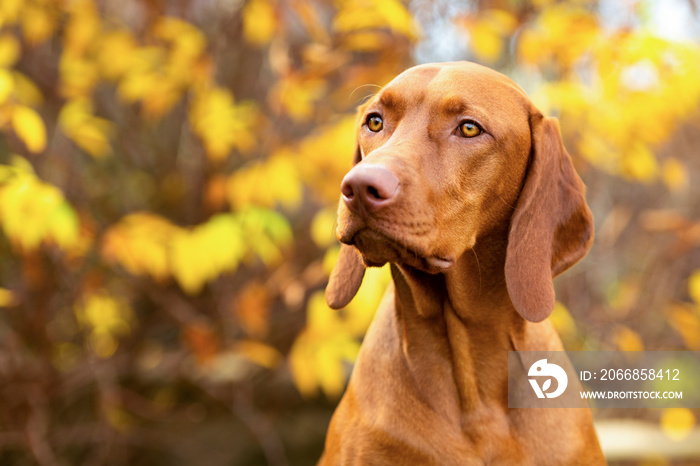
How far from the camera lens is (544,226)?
230 centimetres

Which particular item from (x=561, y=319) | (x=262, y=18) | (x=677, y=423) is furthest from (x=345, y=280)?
(x=677, y=423)

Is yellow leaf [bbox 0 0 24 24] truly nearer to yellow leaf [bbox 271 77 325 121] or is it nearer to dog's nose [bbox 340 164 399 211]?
yellow leaf [bbox 271 77 325 121]

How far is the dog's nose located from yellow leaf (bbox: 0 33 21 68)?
2.26 m

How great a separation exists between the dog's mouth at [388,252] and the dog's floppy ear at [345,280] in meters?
0.35

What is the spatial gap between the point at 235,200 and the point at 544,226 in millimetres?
1949

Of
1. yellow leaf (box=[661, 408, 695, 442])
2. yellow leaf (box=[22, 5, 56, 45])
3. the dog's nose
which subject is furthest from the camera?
yellow leaf (box=[661, 408, 695, 442])

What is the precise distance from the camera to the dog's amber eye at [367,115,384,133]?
237cm

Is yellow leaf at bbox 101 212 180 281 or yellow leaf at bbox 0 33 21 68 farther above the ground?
yellow leaf at bbox 0 33 21 68

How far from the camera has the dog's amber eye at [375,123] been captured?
2.37 meters

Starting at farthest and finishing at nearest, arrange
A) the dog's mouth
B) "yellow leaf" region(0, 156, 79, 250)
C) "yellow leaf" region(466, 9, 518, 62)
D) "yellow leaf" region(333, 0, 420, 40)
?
"yellow leaf" region(466, 9, 518, 62) → "yellow leaf" region(333, 0, 420, 40) → "yellow leaf" region(0, 156, 79, 250) → the dog's mouth

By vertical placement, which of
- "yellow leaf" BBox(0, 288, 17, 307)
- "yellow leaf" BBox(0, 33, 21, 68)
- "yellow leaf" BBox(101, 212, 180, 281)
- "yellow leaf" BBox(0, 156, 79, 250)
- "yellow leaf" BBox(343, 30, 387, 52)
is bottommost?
"yellow leaf" BBox(0, 288, 17, 307)

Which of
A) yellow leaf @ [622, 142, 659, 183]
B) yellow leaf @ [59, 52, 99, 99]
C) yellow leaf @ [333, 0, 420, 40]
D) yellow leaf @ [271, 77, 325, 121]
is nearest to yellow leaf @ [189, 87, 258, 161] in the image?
yellow leaf @ [271, 77, 325, 121]

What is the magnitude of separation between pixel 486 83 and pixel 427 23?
2.02 metres

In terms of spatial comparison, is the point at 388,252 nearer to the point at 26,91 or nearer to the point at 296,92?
the point at 296,92
